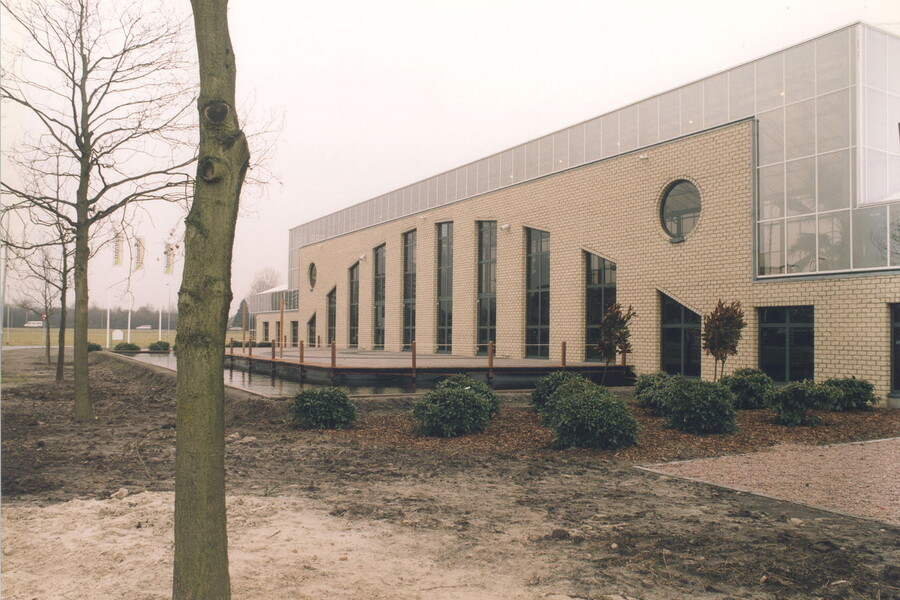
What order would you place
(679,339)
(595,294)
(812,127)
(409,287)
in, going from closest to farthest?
(812,127) → (679,339) → (595,294) → (409,287)

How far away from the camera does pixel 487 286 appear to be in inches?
1081

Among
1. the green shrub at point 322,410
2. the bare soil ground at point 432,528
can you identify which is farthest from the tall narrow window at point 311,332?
the bare soil ground at point 432,528

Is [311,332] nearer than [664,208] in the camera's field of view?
No

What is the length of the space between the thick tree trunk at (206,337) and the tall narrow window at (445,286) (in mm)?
Answer: 26341

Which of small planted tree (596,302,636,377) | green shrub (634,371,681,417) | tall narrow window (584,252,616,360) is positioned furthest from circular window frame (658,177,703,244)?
green shrub (634,371,681,417)

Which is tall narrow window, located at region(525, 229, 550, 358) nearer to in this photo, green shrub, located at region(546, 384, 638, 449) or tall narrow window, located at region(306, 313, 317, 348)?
green shrub, located at region(546, 384, 638, 449)

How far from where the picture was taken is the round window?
61.0 ft

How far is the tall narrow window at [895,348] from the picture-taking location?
44.0 ft

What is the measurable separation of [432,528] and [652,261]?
1596cm

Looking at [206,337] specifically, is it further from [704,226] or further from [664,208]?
[664,208]

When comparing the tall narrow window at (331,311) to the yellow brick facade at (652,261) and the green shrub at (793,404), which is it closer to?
the yellow brick facade at (652,261)

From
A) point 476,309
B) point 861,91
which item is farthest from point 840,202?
point 476,309

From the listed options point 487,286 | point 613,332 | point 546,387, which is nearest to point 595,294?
point 613,332

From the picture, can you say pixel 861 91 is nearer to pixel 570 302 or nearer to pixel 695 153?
pixel 695 153
